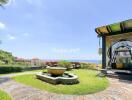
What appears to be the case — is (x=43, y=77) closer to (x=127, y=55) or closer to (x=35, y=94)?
(x=35, y=94)

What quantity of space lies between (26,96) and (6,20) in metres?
12.1

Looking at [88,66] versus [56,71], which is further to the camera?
[88,66]

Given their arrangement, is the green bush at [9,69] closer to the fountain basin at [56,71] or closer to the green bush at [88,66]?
the fountain basin at [56,71]

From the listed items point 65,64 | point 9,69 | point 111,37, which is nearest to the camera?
point 9,69

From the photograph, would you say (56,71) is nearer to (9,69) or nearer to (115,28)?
(9,69)

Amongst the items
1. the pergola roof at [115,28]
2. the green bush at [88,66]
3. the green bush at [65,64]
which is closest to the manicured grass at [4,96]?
the pergola roof at [115,28]

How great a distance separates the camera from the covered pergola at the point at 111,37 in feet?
43.5

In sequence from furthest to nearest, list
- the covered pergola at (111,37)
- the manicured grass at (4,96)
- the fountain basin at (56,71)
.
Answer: the covered pergola at (111,37) → the fountain basin at (56,71) → the manicured grass at (4,96)

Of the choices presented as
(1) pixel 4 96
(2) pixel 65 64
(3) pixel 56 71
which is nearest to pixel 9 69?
(2) pixel 65 64

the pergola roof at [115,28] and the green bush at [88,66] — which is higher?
the pergola roof at [115,28]

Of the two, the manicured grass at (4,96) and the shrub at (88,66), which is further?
the shrub at (88,66)

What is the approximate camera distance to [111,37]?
14922 mm

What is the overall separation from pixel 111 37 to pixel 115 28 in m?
1.44

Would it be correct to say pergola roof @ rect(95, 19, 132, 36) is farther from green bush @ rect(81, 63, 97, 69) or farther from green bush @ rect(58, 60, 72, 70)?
green bush @ rect(81, 63, 97, 69)
